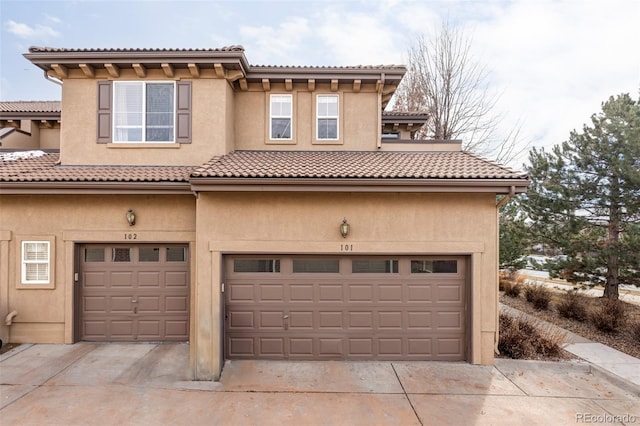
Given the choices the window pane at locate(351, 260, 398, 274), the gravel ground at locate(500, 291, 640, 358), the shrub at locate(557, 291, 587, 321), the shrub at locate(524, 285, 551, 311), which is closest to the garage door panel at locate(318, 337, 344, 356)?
the window pane at locate(351, 260, 398, 274)

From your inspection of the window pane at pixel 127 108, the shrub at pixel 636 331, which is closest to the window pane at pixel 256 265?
the window pane at pixel 127 108

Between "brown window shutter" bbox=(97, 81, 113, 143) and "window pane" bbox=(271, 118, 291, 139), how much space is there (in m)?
4.28

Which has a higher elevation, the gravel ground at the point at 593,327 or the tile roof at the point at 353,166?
the tile roof at the point at 353,166

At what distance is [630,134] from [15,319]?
19623 mm

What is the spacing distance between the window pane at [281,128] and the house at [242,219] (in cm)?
6

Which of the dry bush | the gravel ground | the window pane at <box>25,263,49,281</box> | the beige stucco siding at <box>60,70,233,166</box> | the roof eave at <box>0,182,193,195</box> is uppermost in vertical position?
the beige stucco siding at <box>60,70,233,166</box>

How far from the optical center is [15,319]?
8.00m

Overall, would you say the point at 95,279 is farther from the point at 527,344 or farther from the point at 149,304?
the point at 527,344

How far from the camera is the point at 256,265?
23.9ft

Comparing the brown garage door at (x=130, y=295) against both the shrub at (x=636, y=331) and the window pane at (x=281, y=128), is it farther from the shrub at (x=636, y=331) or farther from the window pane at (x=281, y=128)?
the shrub at (x=636, y=331)

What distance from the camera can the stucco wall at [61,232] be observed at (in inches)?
313

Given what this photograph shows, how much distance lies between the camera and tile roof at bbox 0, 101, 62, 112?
Result: 40.7 feet

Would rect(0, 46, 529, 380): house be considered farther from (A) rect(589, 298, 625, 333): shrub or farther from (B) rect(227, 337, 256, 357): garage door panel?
(A) rect(589, 298, 625, 333): shrub

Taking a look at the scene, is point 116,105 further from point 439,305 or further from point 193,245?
point 439,305
